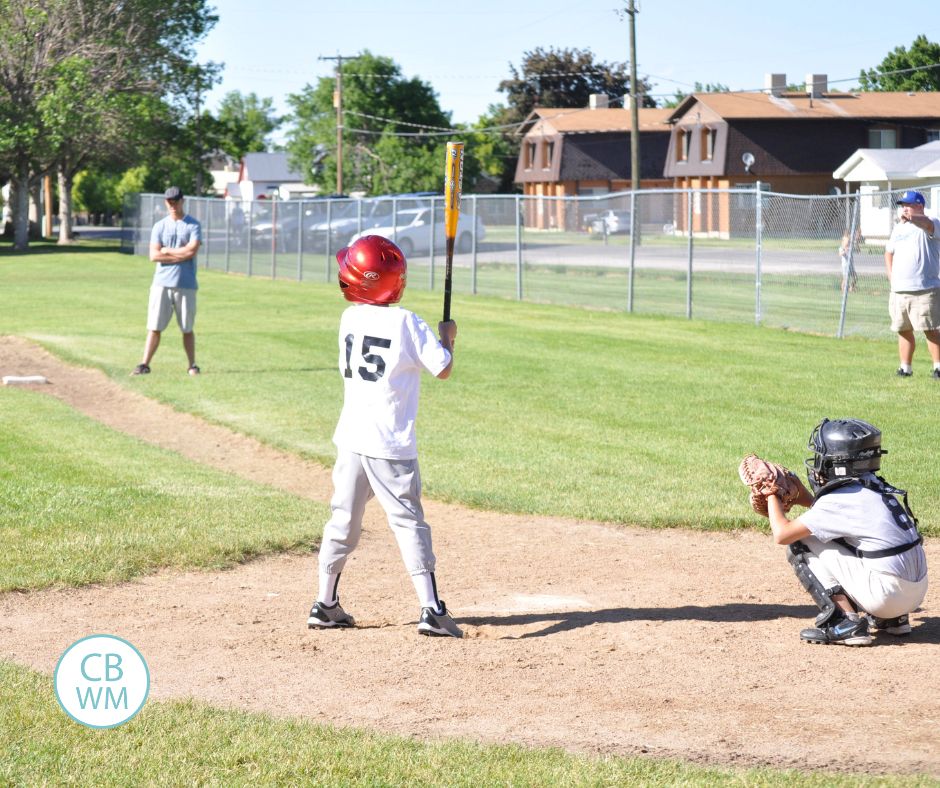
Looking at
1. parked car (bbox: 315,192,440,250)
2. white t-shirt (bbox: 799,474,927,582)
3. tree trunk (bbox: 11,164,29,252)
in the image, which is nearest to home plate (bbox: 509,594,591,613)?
white t-shirt (bbox: 799,474,927,582)

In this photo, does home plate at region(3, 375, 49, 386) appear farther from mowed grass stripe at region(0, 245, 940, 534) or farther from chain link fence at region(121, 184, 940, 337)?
chain link fence at region(121, 184, 940, 337)

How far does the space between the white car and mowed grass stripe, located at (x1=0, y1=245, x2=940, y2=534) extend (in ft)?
32.3

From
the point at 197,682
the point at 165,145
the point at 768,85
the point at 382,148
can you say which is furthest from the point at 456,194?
the point at 382,148

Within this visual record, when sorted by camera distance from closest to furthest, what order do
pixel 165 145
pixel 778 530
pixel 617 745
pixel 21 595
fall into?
pixel 617 745
pixel 778 530
pixel 21 595
pixel 165 145

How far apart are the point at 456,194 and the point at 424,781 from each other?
11.8ft

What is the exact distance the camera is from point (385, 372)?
539cm

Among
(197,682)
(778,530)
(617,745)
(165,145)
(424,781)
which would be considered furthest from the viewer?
(165,145)

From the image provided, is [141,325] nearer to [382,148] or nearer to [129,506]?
[129,506]

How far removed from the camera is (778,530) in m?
5.36

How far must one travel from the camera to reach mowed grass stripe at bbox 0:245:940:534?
29.0ft

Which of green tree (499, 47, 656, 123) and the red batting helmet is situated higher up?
green tree (499, 47, 656, 123)

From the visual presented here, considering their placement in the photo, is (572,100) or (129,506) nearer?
(129,506)

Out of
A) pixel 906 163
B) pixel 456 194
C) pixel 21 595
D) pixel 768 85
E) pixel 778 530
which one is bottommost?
pixel 21 595

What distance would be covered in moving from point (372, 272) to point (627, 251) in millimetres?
21849
